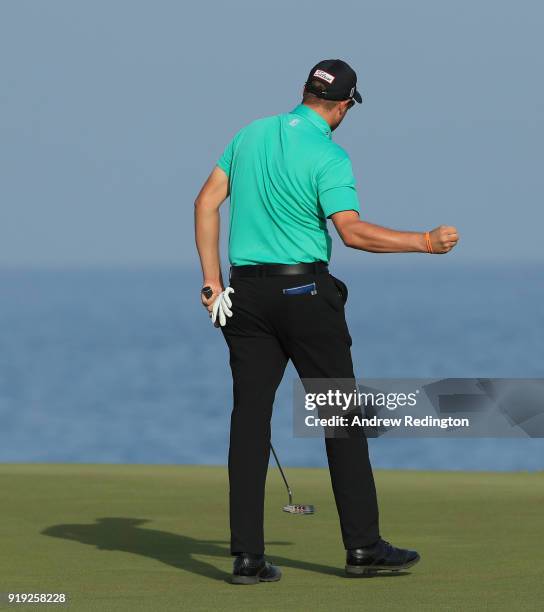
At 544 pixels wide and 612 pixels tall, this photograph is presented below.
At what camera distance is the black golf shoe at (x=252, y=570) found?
786 cm

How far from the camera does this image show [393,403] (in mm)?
9156

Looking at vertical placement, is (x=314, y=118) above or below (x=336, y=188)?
above

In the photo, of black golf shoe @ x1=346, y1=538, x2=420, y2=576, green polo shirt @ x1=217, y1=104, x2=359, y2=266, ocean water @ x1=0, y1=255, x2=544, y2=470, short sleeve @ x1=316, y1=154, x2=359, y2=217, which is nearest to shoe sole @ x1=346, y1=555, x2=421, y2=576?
black golf shoe @ x1=346, y1=538, x2=420, y2=576

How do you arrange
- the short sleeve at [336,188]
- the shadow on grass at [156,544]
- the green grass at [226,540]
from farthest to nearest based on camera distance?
the shadow on grass at [156,544] < the short sleeve at [336,188] < the green grass at [226,540]

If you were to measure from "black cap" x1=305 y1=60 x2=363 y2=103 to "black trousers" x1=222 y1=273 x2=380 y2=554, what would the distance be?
2.37 ft

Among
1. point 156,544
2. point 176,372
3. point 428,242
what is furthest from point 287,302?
point 176,372

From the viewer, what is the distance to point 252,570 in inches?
310

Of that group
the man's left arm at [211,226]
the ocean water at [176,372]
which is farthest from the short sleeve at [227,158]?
the ocean water at [176,372]

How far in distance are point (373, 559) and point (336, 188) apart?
145 cm

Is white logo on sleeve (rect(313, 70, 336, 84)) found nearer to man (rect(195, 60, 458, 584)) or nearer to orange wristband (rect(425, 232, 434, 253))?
man (rect(195, 60, 458, 584))

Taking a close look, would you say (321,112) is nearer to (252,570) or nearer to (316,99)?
(316,99)

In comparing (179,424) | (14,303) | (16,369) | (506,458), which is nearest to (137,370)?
(16,369)

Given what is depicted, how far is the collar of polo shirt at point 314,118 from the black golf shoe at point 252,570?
5.51 feet

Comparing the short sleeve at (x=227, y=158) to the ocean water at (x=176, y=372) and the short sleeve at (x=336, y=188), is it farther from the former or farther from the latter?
the ocean water at (x=176, y=372)
